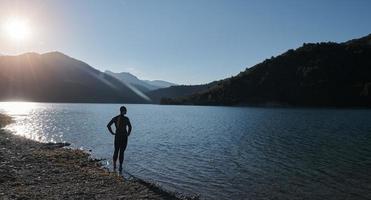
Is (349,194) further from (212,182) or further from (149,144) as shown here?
(149,144)

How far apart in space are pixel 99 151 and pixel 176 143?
9.76m

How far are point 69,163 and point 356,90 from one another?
18534cm

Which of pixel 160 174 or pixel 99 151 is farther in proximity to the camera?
pixel 99 151

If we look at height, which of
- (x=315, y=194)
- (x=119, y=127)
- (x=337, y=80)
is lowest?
(x=315, y=194)

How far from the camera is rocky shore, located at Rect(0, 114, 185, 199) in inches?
637

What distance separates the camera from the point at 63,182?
60.8 ft

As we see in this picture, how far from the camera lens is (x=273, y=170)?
26688mm

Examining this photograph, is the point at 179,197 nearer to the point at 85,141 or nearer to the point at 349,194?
A: the point at 349,194

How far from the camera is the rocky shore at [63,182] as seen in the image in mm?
16172

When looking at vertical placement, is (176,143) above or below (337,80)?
below

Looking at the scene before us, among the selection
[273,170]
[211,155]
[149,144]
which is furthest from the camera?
[149,144]

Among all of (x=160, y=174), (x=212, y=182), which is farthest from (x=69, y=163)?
(x=212, y=182)

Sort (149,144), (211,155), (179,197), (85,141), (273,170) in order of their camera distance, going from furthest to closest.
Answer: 1. (85,141)
2. (149,144)
3. (211,155)
4. (273,170)
5. (179,197)

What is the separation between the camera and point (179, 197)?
18.2 metres
